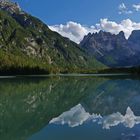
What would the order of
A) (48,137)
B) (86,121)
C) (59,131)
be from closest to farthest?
(48,137) → (59,131) → (86,121)

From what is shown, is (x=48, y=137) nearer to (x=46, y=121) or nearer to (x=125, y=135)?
(x=125, y=135)

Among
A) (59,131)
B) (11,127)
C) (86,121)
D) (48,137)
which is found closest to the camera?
(48,137)

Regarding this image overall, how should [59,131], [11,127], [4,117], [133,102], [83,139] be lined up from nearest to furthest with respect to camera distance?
[83,139], [59,131], [11,127], [4,117], [133,102]

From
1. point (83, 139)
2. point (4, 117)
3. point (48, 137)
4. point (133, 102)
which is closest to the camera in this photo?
point (83, 139)

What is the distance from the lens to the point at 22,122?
105ft

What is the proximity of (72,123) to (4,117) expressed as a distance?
8.59 meters

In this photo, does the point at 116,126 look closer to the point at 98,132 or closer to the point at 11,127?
the point at 98,132

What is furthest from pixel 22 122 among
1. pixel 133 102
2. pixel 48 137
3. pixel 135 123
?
pixel 133 102

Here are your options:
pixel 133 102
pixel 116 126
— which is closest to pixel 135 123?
pixel 116 126

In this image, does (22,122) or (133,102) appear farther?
(133,102)

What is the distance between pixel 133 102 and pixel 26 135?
86.9 ft

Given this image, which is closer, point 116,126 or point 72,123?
point 116,126

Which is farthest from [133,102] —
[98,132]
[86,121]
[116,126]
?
[98,132]

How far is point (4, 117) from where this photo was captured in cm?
3506
